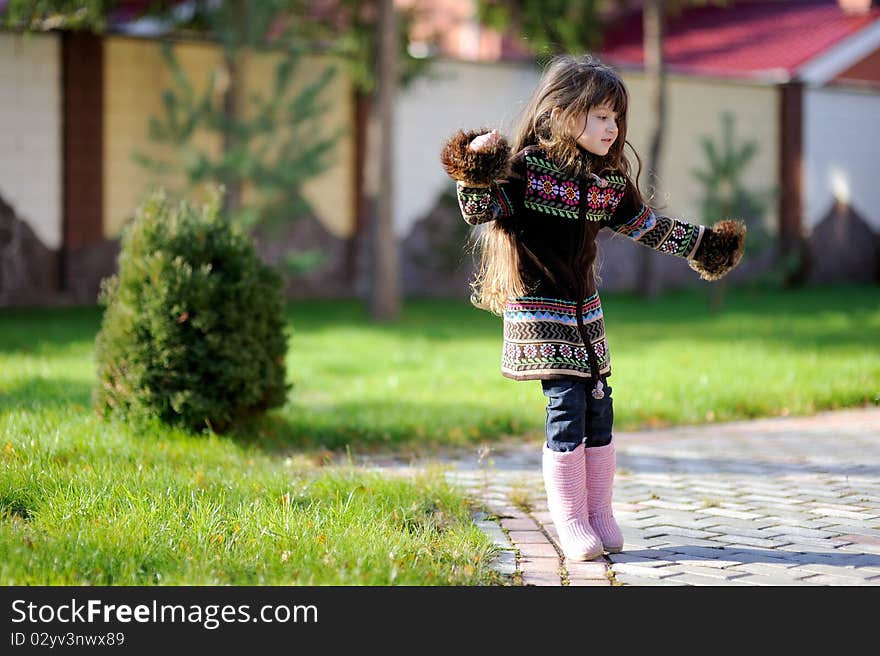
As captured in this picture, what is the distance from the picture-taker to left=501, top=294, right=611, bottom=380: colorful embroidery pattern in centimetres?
441

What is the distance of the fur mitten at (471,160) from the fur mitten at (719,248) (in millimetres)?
1101

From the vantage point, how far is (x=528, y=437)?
7.24 m

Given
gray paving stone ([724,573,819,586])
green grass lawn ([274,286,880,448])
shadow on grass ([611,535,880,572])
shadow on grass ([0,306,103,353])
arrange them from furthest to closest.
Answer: shadow on grass ([0,306,103,353]) → green grass lawn ([274,286,880,448]) → shadow on grass ([611,535,880,572]) → gray paving stone ([724,573,819,586])

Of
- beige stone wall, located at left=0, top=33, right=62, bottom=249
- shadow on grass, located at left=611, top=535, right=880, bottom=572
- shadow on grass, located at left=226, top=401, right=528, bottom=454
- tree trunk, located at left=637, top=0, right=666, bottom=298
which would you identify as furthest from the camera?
tree trunk, located at left=637, top=0, right=666, bottom=298

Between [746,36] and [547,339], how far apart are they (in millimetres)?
24688

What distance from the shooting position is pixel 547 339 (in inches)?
174

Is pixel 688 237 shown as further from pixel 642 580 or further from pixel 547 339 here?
pixel 642 580

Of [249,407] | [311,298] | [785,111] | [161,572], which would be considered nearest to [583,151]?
[161,572]

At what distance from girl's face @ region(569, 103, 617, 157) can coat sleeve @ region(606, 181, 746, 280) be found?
326 mm

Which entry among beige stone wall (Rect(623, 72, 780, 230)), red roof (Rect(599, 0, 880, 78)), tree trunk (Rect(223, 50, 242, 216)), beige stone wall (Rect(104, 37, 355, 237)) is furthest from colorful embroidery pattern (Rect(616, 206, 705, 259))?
red roof (Rect(599, 0, 880, 78))

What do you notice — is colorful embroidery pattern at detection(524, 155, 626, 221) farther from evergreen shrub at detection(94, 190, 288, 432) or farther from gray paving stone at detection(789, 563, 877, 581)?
evergreen shrub at detection(94, 190, 288, 432)

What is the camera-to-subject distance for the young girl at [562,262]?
441cm

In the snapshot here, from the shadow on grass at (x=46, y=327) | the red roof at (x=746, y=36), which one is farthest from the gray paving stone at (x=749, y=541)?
the red roof at (x=746, y=36)
